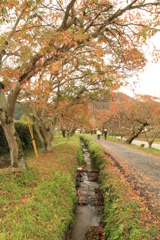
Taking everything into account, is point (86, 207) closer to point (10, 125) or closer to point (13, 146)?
point (13, 146)

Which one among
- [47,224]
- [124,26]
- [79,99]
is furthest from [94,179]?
[124,26]

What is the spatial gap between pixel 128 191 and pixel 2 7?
7609 millimetres

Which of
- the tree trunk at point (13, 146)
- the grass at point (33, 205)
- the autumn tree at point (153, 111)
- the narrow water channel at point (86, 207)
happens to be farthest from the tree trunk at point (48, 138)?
the autumn tree at point (153, 111)

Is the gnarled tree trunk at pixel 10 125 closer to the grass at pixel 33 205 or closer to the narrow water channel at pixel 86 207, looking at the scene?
the grass at pixel 33 205

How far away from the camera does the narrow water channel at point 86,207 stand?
6731 millimetres

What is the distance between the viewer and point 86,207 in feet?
28.3

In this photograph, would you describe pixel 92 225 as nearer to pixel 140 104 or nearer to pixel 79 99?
pixel 79 99

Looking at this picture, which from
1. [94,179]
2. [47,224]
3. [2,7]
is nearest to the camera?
[47,224]

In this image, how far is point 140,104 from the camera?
25141mm

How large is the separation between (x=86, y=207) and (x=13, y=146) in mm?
4727

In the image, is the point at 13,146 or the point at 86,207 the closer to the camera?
the point at 13,146

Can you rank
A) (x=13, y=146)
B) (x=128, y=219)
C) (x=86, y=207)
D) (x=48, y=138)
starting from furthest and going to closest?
(x=48, y=138) < (x=86, y=207) < (x=13, y=146) < (x=128, y=219)

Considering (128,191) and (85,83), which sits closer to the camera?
(128,191)

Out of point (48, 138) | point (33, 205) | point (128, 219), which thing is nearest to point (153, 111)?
point (48, 138)
